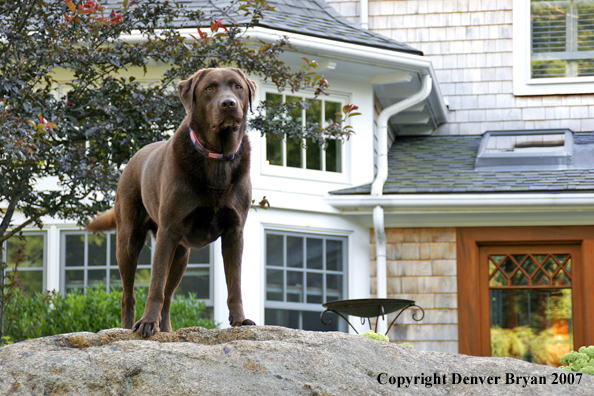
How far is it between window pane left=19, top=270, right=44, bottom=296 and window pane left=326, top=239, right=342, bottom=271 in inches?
136

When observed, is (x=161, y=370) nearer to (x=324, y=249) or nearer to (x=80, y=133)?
(x=80, y=133)

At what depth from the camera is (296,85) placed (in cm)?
613

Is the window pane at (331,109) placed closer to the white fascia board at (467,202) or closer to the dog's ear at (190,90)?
the white fascia board at (467,202)

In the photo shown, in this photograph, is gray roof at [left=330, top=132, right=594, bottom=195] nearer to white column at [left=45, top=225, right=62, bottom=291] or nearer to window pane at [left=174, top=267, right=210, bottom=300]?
window pane at [left=174, top=267, right=210, bottom=300]

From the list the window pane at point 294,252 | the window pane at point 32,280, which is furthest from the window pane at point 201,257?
the window pane at point 32,280

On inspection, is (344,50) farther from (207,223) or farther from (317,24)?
(207,223)

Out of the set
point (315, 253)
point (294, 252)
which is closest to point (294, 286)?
point (294, 252)

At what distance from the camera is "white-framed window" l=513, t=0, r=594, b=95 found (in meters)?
11.5

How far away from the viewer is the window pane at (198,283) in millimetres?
8758

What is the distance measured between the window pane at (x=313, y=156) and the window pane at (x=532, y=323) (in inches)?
109

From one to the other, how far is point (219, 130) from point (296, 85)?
2759 mm

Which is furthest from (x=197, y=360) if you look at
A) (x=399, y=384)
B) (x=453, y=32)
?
(x=453, y=32)

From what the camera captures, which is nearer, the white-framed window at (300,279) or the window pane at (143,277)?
the window pane at (143,277)

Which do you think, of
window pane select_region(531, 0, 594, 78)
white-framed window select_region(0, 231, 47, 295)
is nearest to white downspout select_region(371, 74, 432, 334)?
window pane select_region(531, 0, 594, 78)
